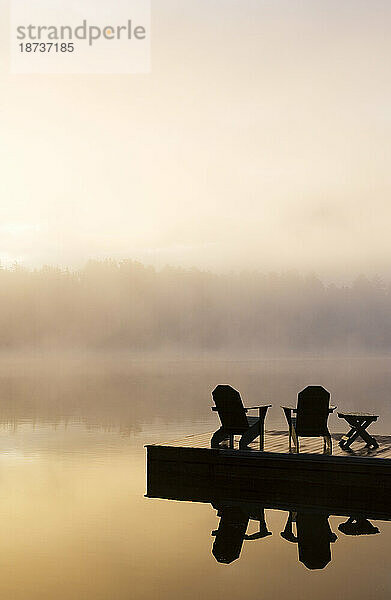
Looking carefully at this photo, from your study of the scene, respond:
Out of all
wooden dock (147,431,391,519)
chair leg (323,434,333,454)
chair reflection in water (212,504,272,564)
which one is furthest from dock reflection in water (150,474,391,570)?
chair leg (323,434,333,454)

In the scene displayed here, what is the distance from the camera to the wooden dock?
9.98 m

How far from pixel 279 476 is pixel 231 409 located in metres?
1.02

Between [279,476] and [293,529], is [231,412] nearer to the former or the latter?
[279,476]

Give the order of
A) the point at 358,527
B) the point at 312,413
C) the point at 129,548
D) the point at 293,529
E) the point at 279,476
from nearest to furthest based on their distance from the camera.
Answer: the point at 129,548, the point at 293,529, the point at 358,527, the point at 312,413, the point at 279,476

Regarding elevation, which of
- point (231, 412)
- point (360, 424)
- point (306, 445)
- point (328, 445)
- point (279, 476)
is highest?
point (231, 412)

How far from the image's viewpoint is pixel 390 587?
276 inches

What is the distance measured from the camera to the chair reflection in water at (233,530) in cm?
814

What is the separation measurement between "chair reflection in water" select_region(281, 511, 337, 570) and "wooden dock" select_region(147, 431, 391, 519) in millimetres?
400

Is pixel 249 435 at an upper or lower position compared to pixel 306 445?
upper

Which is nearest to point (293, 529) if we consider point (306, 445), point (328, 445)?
point (328, 445)

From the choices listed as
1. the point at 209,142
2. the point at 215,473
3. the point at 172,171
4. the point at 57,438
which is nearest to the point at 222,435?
the point at 215,473

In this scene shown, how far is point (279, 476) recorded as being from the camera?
10523 mm

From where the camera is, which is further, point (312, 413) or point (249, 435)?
point (249, 435)

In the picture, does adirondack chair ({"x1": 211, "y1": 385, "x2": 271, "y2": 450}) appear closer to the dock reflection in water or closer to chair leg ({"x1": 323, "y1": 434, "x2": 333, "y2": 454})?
chair leg ({"x1": 323, "y1": 434, "x2": 333, "y2": 454})
